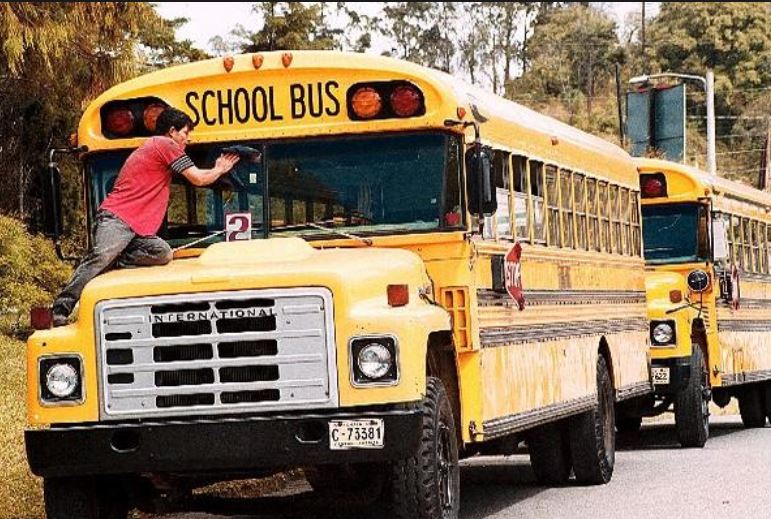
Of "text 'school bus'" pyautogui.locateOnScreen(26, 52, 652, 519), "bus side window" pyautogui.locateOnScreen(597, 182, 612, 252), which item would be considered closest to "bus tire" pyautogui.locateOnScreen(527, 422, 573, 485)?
"text 'school bus'" pyautogui.locateOnScreen(26, 52, 652, 519)

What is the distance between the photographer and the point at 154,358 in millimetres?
8359

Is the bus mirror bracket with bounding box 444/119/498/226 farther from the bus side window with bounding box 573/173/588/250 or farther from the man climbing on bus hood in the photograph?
the bus side window with bounding box 573/173/588/250

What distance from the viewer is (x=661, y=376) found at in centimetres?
1719

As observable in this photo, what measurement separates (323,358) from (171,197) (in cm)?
187

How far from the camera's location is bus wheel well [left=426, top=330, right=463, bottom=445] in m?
9.11

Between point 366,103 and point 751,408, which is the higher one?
point 366,103

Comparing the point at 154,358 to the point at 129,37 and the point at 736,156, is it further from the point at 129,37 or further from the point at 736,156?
the point at 736,156

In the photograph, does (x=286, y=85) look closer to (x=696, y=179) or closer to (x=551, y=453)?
(x=551, y=453)

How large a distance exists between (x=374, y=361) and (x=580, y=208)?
5498mm

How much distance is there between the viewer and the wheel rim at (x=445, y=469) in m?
8.72

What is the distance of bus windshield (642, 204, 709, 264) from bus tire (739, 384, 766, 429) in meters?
3.77

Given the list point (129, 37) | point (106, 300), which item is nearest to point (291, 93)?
point (106, 300)

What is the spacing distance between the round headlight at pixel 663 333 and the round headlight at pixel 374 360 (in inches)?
375

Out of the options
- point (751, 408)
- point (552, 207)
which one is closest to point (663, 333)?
point (751, 408)
